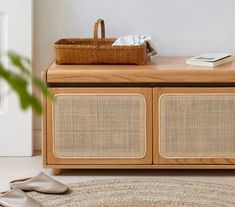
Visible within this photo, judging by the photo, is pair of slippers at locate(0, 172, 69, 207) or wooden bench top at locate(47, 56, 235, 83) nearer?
pair of slippers at locate(0, 172, 69, 207)

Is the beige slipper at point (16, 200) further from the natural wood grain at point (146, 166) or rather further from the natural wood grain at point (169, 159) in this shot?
the natural wood grain at point (169, 159)

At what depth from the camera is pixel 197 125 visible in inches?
92.6

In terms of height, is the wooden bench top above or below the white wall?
below

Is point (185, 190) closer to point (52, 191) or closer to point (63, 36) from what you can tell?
point (52, 191)

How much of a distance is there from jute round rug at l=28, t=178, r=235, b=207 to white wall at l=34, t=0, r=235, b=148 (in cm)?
82

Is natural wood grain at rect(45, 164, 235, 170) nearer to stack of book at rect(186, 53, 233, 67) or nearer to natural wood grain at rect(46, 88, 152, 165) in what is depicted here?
natural wood grain at rect(46, 88, 152, 165)

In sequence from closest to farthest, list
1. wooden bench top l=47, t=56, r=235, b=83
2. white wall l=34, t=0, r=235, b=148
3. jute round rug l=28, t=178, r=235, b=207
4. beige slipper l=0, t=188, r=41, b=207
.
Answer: beige slipper l=0, t=188, r=41, b=207
jute round rug l=28, t=178, r=235, b=207
wooden bench top l=47, t=56, r=235, b=83
white wall l=34, t=0, r=235, b=148

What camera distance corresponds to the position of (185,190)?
2.15 metres

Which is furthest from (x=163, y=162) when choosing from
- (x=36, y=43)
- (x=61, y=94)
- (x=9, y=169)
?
(x=36, y=43)

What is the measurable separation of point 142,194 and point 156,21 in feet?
3.37

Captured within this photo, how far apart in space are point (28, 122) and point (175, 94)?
2.76 ft

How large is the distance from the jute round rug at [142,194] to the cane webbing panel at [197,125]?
7.1 inches

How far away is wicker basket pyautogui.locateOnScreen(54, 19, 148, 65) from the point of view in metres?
2.35

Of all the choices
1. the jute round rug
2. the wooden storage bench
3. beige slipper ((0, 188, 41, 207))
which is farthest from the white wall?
beige slipper ((0, 188, 41, 207))
